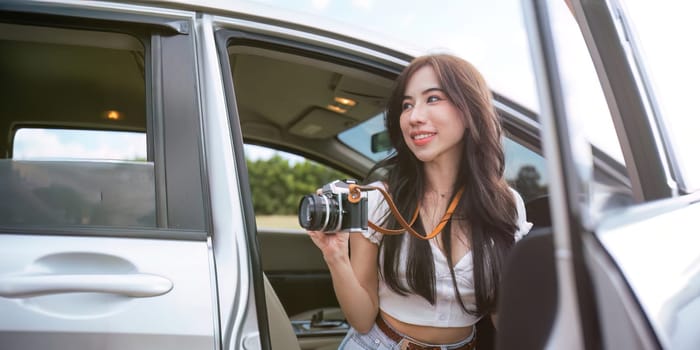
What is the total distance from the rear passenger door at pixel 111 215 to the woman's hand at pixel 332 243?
0.89 ft

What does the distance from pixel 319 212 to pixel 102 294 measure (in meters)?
0.49

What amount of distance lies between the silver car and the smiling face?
0.11m

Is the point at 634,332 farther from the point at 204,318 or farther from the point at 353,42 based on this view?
the point at 353,42

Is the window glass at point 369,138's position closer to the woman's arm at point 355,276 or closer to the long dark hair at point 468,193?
the long dark hair at point 468,193

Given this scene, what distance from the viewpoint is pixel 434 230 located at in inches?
59.6

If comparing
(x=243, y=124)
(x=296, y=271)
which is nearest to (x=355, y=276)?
(x=296, y=271)

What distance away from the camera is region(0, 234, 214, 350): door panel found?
1.14 m

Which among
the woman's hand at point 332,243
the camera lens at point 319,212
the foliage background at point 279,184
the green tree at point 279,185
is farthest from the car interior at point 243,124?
the green tree at point 279,185

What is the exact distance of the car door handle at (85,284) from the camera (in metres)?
1.14

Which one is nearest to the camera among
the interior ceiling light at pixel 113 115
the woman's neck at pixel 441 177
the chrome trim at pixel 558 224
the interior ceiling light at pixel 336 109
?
the chrome trim at pixel 558 224

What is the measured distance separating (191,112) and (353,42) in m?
0.54

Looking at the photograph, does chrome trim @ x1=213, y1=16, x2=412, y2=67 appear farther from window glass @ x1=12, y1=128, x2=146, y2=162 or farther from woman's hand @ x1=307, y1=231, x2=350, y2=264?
woman's hand @ x1=307, y1=231, x2=350, y2=264

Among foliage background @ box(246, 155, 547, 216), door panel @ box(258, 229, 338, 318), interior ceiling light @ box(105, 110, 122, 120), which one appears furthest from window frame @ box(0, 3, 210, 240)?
foliage background @ box(246, 155, 547, 216)

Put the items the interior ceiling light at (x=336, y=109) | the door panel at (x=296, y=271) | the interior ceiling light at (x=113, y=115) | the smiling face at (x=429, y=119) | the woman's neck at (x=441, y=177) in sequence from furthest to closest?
the door panel at (x=296, y=271)
the interior ceiling light at (x=336, y=109)
the interior ceiling light at (x=113, y=115)
the woman's neck at (x=441, y=177)
the smiling face at (x=429, y=119)
